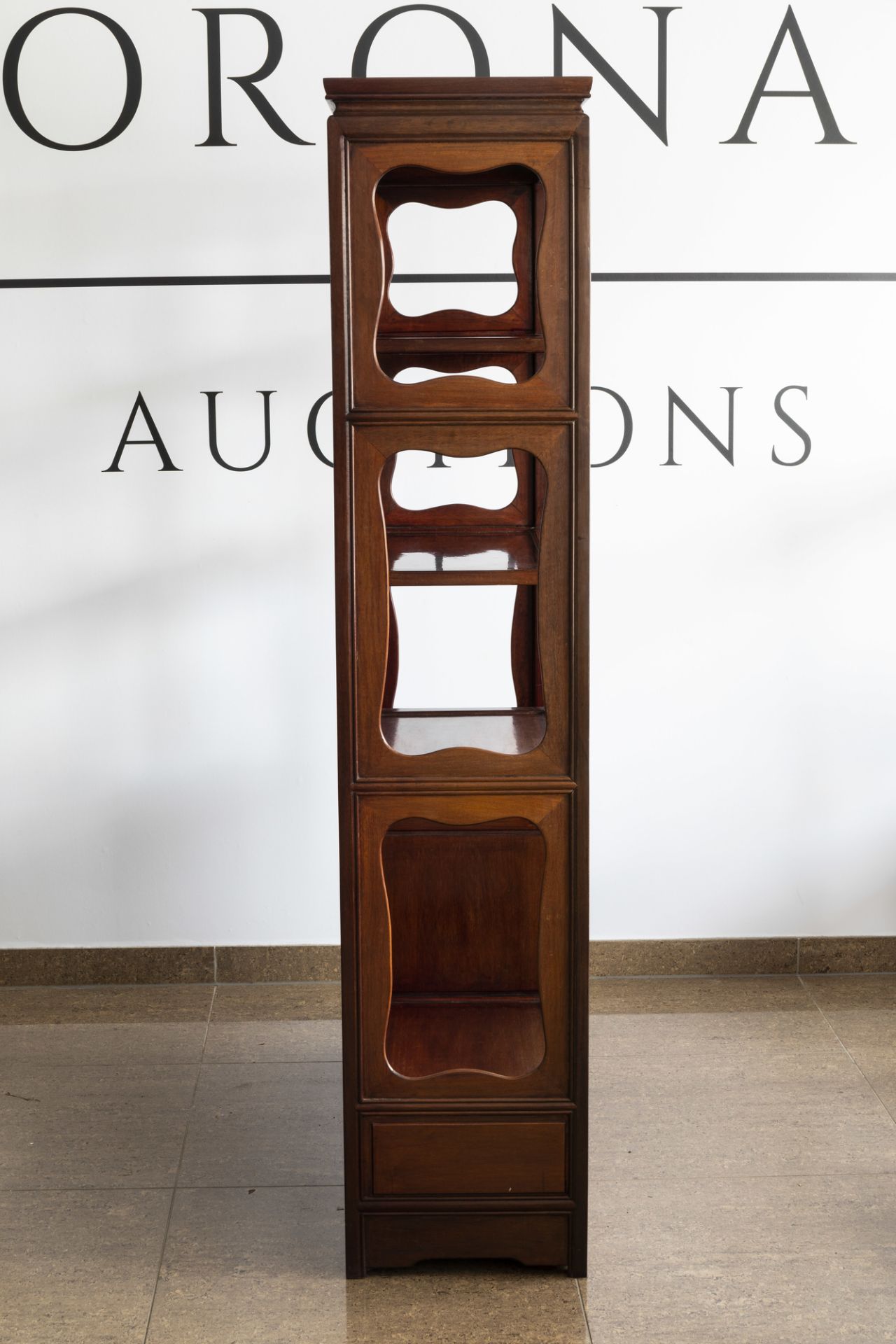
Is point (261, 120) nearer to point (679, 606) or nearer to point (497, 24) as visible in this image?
point (497, 24)

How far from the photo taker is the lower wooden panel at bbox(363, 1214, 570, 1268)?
2.25 m

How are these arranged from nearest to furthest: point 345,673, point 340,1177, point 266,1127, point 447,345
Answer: point 345,673
point 447,345
point 340,1177
point 266,1127

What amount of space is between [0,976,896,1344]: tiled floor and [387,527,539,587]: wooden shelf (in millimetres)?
1216

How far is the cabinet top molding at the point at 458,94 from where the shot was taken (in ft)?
6.47

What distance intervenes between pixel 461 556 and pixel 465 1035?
90cm

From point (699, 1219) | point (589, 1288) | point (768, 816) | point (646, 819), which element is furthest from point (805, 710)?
point (589, 1288)

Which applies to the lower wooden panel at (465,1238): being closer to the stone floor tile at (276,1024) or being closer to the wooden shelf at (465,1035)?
the wooden shelf at (465,1035)

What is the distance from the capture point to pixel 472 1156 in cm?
223

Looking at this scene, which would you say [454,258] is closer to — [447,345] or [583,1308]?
[447,345]

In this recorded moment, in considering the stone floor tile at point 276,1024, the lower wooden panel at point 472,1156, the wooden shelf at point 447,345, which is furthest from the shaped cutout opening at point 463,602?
the stone floor tile at point 276,1024

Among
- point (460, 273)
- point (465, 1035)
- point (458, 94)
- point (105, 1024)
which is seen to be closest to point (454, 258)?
point (460, 273)

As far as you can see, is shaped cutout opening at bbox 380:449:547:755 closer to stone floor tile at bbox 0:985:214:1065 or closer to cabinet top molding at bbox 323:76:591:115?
cabinet top molding at bbox 323:76:591:115

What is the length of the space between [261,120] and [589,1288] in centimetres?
273

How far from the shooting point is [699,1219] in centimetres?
239
